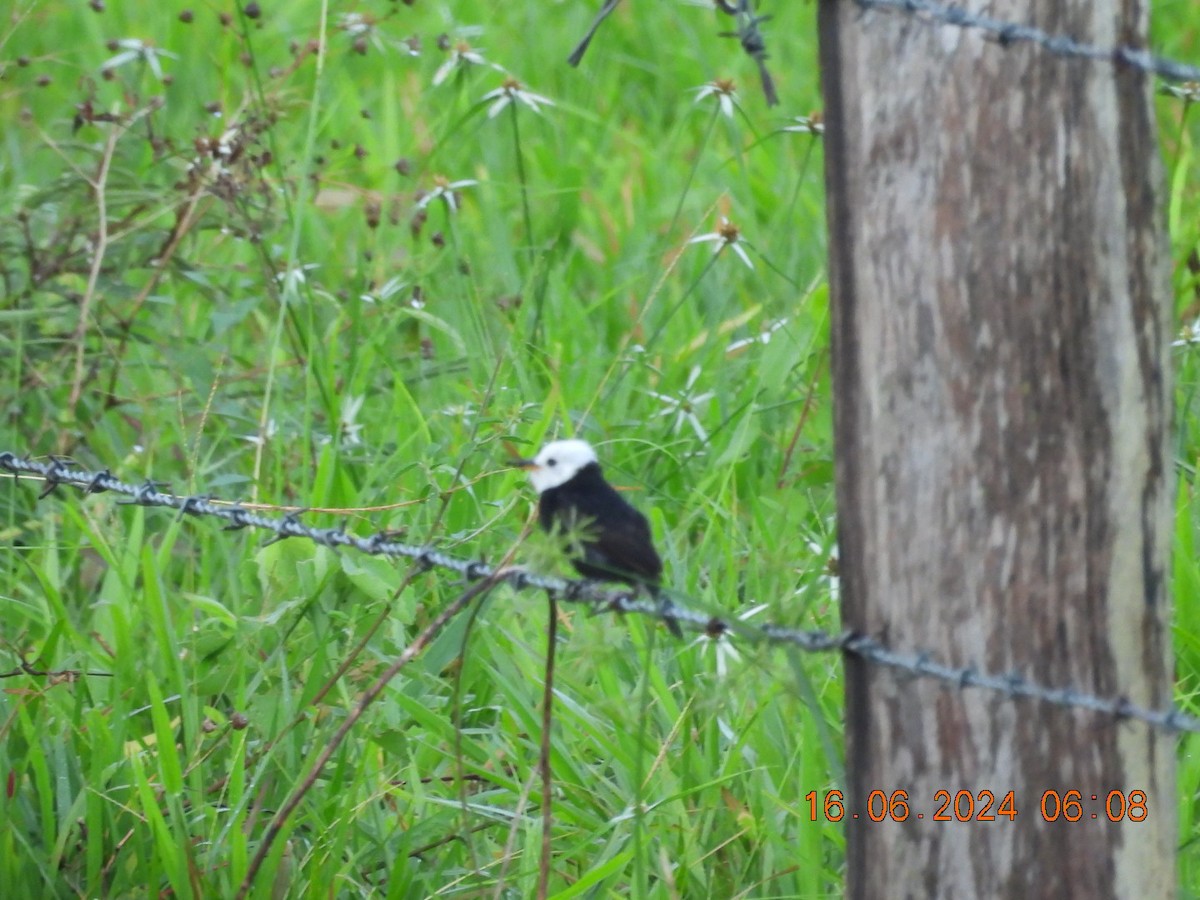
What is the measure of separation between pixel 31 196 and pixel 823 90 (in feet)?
9.60

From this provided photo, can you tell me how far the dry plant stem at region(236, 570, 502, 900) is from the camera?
79.5 inches

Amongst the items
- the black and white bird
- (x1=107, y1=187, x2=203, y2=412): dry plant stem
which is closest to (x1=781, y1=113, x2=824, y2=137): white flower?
the black and white bird

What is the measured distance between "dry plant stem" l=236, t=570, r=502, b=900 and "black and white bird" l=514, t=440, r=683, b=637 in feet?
1.26

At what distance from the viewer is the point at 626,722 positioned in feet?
9.22

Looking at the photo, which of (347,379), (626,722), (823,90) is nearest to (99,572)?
(347,379)

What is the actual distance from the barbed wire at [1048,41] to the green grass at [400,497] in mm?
740

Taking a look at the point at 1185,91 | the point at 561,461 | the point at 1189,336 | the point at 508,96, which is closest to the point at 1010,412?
the point at 561,461

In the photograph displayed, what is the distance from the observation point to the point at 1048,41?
167 cm

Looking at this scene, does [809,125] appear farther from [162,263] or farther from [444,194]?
[162,263]

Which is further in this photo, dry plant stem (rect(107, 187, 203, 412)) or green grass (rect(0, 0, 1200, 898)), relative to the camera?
dry plant stem (rect(107, 187, 203, 412))

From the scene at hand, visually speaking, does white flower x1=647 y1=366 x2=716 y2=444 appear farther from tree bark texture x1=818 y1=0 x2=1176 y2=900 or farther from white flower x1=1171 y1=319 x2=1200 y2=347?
tree bark texture x1=818 y1=0 x2=1176 y2=900

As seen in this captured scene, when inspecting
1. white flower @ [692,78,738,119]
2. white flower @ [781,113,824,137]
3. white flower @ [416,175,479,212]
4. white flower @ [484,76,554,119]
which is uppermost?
white flower @ [484,76,554,119]

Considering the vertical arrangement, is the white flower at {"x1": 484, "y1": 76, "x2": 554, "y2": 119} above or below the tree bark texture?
above

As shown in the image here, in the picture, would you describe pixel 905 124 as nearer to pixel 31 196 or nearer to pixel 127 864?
pixel 127 864
